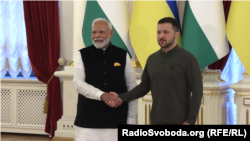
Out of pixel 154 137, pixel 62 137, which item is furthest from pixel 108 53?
pixel 62 137

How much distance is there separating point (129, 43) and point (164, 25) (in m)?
1.56

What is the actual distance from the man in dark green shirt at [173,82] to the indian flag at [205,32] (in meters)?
1.28

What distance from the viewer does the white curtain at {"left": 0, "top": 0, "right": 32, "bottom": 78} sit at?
15.1ft

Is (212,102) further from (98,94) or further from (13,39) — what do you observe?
(13,39)

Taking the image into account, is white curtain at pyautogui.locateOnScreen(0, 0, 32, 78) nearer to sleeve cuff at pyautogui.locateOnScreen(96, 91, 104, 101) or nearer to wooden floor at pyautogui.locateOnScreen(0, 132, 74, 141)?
wooden floor at pyautogui.locateOnScreen(0, 132, 74, 141)

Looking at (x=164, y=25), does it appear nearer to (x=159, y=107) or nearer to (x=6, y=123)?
(x=159, y=107)

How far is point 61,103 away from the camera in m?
4.40

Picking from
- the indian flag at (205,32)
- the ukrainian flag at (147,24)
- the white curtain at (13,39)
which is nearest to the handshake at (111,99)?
the ukrainian flag at (147,24)

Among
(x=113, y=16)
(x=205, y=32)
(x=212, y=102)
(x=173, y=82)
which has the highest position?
(x=113, y=16)

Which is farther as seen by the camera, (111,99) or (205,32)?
(205,32)

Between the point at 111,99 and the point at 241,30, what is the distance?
1.79m

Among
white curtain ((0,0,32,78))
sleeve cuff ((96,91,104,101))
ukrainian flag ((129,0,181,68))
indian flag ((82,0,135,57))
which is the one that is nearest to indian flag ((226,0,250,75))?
ukrainian flag ((129,0,181,68))

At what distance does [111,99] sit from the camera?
2.05m

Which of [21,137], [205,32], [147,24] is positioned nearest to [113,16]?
[147,24]
